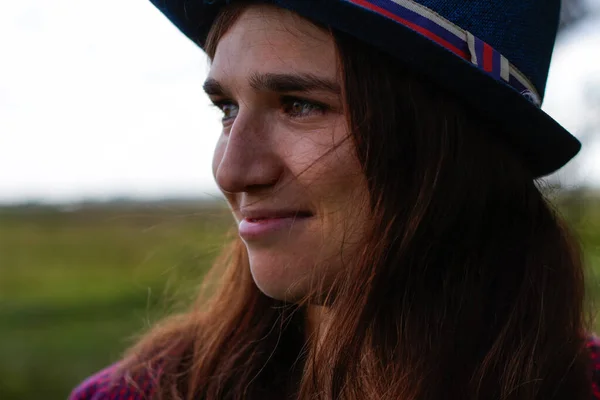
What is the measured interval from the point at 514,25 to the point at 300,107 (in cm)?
49

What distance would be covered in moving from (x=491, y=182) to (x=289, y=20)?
0.58m

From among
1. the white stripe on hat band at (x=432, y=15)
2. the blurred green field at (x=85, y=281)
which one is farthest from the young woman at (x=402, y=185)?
the blurred green field at (x=85, y=281)

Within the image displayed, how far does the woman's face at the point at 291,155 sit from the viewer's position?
1.36 meters

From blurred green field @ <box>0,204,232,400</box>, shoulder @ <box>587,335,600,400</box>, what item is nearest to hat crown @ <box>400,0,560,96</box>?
shoulder @ <box>587,335,600,400</box>

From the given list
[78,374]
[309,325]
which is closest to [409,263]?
[309,325]

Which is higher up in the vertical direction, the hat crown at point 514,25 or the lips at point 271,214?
the hat crown at point 514,25

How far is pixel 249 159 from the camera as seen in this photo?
1.41 meters

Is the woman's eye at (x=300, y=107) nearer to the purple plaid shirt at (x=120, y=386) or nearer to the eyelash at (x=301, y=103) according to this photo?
the eyelash at (x=301, y=103)

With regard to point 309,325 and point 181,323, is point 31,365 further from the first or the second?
point 309,325

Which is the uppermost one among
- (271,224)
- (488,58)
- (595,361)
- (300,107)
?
(488,58)

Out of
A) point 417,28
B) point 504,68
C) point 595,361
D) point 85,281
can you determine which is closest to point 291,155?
point 417,28

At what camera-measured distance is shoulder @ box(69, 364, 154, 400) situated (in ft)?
5.65

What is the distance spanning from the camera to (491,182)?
1.50 metres

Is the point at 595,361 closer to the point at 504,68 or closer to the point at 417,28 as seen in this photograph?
the point at 504,68
